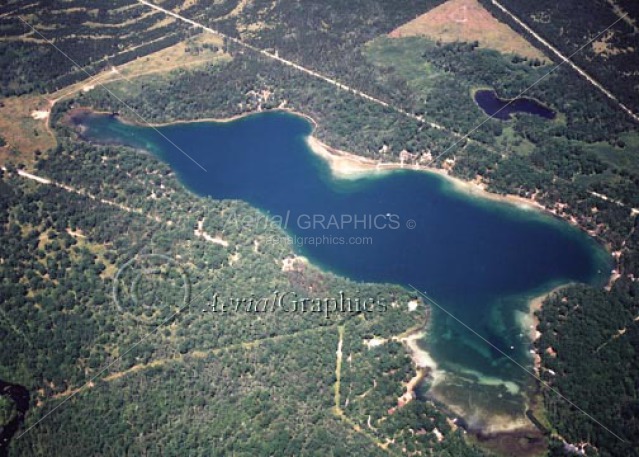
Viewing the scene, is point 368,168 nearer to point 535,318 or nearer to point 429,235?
point 429,235

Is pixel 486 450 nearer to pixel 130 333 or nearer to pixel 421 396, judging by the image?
pixel 421 396

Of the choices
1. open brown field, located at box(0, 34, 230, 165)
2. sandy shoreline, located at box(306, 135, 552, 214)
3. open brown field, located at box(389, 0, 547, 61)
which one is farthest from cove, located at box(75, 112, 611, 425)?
open brown field, located at box(389, 0, 547, 61)

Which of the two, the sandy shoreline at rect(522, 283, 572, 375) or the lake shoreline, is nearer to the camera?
the sandy shoreline at rect(522, 283, 572, 375)

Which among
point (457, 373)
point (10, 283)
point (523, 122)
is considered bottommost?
point (10, 283)

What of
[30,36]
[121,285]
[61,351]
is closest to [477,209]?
[121,285]

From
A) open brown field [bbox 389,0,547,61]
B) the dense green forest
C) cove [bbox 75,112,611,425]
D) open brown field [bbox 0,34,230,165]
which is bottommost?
open brown field [bbox 0,34,230,165]

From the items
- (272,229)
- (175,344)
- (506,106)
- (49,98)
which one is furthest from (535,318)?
(49,98)

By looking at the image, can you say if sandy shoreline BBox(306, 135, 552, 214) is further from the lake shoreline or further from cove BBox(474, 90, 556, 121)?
cove BBox(474, 90, 556, 121)

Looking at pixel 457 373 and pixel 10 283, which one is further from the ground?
pixel 457 373
